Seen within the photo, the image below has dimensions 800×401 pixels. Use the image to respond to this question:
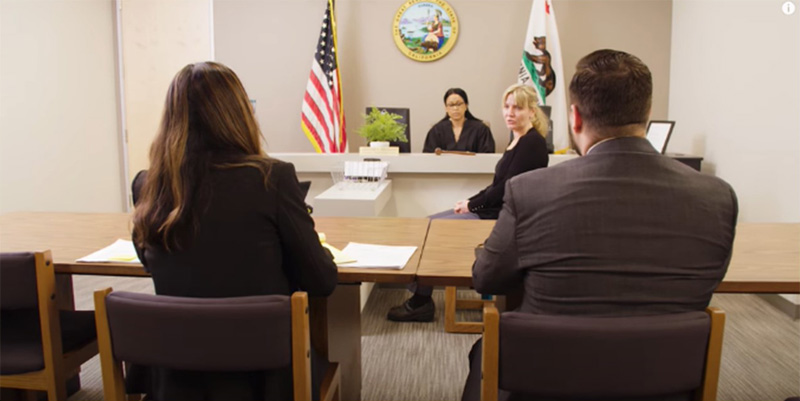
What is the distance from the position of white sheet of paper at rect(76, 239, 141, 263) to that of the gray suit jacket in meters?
1.12

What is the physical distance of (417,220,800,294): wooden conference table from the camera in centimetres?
147

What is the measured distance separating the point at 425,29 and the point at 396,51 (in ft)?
1.09

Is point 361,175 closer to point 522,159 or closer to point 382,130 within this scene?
point 382,130

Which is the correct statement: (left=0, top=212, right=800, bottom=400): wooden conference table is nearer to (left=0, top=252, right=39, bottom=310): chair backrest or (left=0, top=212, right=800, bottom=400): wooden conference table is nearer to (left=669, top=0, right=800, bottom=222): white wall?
(left=0, top=252, right=39, bottom=310): chair backrest

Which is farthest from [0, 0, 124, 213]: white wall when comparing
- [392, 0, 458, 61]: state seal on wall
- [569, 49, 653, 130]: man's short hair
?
[569, 49, 653, 130]: man's short hair

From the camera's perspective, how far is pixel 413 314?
10.1 ft

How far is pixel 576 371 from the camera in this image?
1.06 metres

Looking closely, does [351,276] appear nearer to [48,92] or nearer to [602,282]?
[602,282]

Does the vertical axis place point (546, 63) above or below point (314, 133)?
above

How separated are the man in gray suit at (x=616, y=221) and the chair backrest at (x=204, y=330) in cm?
48

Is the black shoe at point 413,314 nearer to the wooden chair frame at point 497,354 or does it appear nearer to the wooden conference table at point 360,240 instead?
the wooden conference table at point 360,240

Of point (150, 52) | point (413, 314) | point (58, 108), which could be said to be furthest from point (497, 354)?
point (150, 52)

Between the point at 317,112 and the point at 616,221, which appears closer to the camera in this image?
the point at 616,221

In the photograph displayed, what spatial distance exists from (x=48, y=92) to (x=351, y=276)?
396 cm
